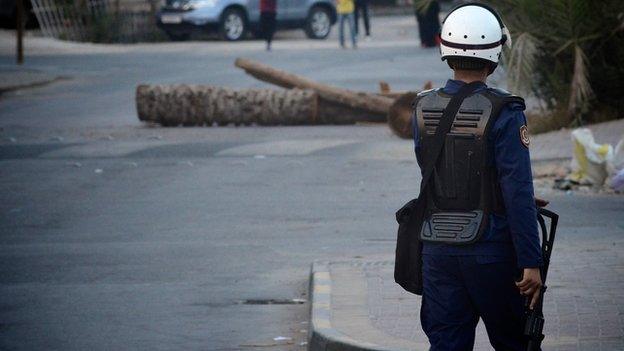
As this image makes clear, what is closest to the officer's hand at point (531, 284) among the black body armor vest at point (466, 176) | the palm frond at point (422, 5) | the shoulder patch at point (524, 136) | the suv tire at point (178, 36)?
the black body armor vest at point (466, 176)

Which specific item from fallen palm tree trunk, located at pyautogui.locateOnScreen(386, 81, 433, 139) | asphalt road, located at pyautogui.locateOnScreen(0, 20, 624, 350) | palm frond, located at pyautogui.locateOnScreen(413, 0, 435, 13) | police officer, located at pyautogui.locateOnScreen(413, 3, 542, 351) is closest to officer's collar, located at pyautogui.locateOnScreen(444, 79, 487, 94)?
police officer, located at pyautogui.locateOnScreen(413, 3, 542, 351)

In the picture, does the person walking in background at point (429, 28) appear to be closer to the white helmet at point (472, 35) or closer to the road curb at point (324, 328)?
the road curb at point (324, 328)

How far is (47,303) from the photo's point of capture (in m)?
8.91

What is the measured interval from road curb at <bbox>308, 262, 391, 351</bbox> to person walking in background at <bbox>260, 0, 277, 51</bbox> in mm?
26748

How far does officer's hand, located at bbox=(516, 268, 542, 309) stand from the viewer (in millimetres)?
4941

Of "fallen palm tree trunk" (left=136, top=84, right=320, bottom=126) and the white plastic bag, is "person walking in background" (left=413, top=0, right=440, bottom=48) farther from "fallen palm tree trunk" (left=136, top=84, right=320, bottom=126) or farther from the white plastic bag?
the white plastic bag

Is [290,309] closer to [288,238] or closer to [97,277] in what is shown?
[97,277]

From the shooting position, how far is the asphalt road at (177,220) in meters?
8.44

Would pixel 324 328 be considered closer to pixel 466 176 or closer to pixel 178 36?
pixel 466 176

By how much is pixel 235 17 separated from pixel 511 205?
34819 millimetres

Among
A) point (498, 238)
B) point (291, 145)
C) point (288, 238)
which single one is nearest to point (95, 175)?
point (291, 145)

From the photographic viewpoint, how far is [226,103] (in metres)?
20.1

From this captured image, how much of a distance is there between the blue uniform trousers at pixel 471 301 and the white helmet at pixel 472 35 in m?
0.70

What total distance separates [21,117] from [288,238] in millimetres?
11152
